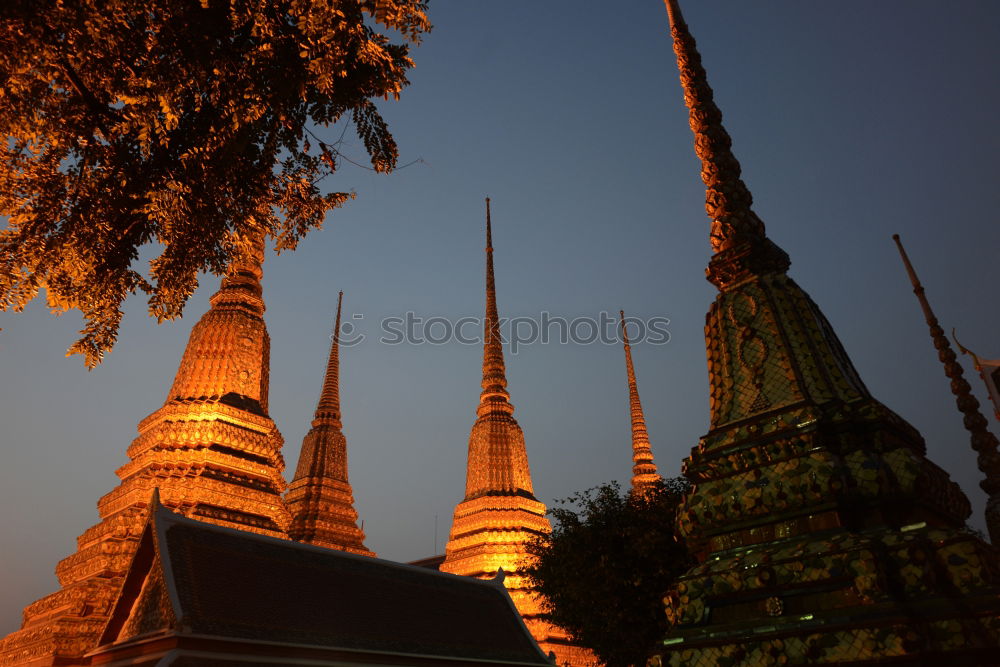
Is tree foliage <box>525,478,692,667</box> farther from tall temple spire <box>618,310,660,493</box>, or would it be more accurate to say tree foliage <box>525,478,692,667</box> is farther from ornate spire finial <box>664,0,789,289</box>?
tall temple spire <box>618,310,660,493</box>

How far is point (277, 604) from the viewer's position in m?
9.13

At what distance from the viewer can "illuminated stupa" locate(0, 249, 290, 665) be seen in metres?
11.4

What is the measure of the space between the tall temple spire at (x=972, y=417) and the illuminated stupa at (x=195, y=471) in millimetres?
13640

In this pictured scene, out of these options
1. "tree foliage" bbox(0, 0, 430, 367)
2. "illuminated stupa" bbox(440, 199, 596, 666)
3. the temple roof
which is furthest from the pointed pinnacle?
"illuminated stupa" bbox(440, 199, 596, 666)

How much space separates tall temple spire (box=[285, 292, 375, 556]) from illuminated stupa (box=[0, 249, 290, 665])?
763 centimetres

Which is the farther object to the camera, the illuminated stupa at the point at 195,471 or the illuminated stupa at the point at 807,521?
the illuminated stupa at the point at 195,471

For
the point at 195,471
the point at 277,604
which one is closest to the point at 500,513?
the point at 195,471

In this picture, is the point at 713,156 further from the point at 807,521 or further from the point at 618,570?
the point at 618,570

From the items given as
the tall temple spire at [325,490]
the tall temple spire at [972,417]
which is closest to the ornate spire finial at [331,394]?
the tall temple spire at [325,490]

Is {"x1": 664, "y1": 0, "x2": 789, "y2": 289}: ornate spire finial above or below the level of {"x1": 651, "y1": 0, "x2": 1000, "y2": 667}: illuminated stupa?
above

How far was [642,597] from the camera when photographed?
12742mm

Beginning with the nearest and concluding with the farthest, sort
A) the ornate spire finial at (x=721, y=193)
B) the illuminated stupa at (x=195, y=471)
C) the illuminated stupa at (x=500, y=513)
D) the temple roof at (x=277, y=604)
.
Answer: the ornate spire finial at (x=721, y=193) < the temple roof at (x=277, y=604) < the illuminated stupa at (x=195, y=471) < the illuminated stupa at (x=500, y=513)

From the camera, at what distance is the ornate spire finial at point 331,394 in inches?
1078

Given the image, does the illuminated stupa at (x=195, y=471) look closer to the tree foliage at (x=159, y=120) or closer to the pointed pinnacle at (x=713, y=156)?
the tree foliage at (x=159, y=120)
